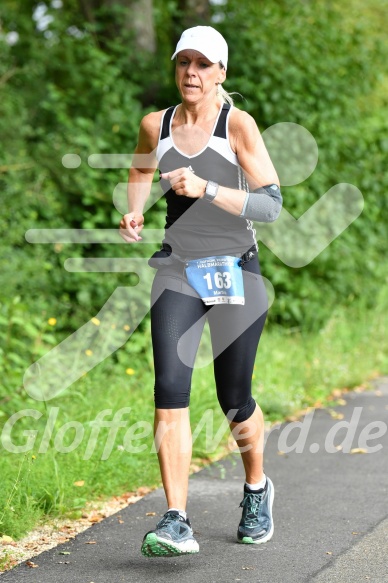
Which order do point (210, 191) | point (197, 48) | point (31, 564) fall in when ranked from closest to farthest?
1. point (210, 191)
2. point (197, 48)
3. point (31, 564)

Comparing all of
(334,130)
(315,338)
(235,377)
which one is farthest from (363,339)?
(235,377)

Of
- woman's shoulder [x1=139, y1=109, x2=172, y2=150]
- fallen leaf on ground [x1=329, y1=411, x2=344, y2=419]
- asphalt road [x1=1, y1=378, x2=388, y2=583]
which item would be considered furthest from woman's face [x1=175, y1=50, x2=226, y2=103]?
fallen leaf on ground [x1=329, y1=411, x2=344, y2=419]

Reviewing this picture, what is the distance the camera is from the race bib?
4664 mm

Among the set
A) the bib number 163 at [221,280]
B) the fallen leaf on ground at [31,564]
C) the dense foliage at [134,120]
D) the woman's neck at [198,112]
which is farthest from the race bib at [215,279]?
the dense foliage at [134,120]

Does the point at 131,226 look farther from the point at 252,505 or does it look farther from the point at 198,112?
the point at 252,505

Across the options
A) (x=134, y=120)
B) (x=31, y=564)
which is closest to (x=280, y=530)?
(x=31, y=564)

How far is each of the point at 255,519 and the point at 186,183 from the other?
5.32 feet

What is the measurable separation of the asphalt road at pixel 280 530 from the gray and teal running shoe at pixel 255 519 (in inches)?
1.8

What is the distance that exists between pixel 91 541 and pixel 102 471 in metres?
0.79

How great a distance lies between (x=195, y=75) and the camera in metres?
4.55

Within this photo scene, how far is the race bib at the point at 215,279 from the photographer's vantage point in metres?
4.66

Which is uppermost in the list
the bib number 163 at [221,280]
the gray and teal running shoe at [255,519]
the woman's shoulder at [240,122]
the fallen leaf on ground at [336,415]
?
the woman's shoulder at [240,122]

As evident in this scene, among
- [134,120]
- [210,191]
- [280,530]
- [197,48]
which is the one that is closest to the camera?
[210,191]

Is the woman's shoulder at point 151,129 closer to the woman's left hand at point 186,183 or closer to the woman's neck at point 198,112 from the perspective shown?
the woman's neck at point 198,112
